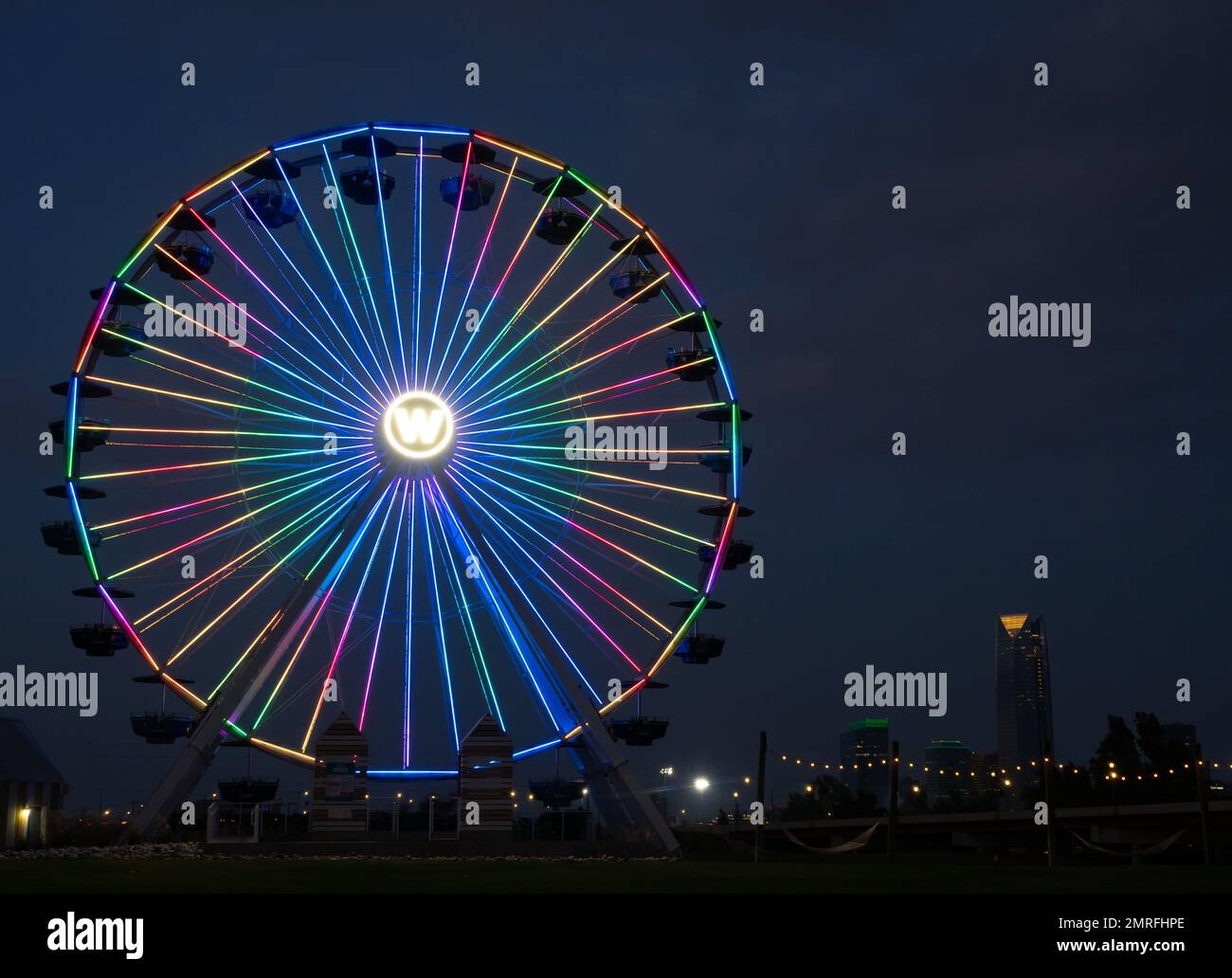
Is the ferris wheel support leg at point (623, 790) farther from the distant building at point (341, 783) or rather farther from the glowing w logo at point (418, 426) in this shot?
the glowing w logo at point (418, 426)

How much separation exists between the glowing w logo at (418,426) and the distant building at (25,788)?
16.4 m

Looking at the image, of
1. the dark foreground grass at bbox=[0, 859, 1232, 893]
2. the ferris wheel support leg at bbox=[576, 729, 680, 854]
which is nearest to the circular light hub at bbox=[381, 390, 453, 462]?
the ferris wheel support leg at bbox=[576, 729, 680, 854]

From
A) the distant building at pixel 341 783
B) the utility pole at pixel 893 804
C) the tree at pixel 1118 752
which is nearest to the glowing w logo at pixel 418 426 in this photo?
the distant building at pixel 341 783

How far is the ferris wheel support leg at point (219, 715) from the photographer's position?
43.0m

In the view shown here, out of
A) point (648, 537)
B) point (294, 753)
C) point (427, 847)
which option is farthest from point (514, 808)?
point (648, 537)

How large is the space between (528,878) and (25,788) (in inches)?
912

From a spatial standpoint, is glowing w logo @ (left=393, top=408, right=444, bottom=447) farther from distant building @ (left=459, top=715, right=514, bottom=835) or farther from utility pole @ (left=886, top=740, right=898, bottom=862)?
utility pole @ (left=886, top=740, right=898, bottom=862)

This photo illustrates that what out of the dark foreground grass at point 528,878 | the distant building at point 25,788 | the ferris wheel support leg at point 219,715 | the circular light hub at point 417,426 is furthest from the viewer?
the distant building at point 25,788

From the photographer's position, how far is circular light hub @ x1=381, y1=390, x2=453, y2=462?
4066 cm

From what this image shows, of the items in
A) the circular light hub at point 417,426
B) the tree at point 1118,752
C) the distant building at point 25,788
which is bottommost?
the tree at point 1118,752

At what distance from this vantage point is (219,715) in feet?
144
